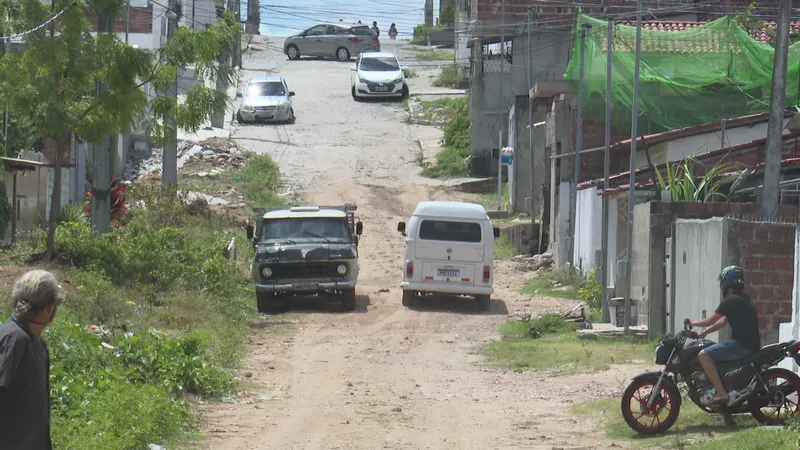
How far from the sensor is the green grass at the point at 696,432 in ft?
31.4

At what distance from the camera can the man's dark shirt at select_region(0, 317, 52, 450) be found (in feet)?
19.2

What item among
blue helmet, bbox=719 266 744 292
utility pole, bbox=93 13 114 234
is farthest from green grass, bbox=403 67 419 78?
blue helmet, bbox=719 266 744 292

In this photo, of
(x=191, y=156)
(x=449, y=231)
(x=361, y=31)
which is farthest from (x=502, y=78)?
(x=361, y=31)

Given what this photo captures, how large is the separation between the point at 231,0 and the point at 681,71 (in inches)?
1359

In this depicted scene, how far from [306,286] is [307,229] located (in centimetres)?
146

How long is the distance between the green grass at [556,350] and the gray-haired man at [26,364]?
→ 34.6 feet

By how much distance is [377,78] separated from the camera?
49.6 m

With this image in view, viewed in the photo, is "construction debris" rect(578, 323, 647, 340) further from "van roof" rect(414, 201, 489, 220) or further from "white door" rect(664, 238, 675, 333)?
"van roof" rect(414, 201, 489, 220)

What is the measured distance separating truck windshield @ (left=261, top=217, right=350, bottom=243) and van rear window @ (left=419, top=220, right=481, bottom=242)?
5.12 ft

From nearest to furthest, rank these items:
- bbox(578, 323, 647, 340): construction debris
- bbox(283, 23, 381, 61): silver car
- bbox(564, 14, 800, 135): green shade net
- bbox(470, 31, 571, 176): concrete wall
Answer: bbox(578, 323, 647, 340): construction debris
bbox(564, 14, 800, 135): green shade net
bbox(470, 31, 571, 176): concrete wall
bbox(283, 23, 381, 61): silver car

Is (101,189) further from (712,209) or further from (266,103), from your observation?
(266,103)

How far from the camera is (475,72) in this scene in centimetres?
4106

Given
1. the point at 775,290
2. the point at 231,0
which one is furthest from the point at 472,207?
the point at 231,0

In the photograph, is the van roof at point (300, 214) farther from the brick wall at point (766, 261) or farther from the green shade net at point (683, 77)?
the brick wall at point (766, 261)
